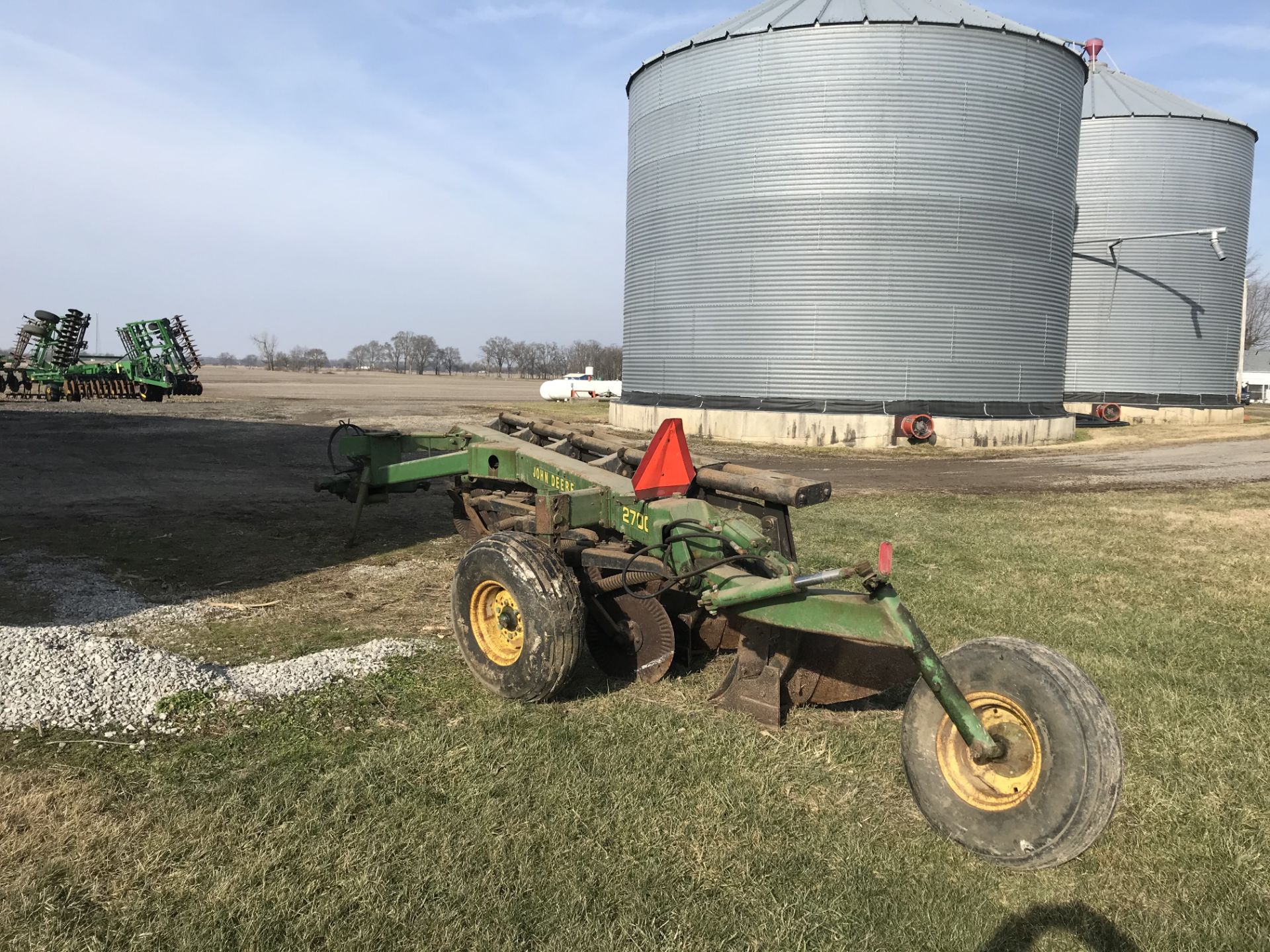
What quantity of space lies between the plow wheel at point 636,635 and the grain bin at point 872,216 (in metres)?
17.7

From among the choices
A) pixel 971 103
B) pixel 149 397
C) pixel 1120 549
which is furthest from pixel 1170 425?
pixel 149 397

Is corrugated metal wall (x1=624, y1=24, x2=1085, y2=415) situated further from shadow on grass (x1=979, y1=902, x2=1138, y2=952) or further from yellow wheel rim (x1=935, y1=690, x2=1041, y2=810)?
shadow on grass (x1=979, y1=902, x2=1138, y2=952)

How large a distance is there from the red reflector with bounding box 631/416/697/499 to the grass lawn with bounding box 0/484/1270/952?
1123 millimetres

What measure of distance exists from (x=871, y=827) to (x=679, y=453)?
2.20 m

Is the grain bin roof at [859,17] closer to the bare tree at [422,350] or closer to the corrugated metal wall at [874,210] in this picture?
the corrugated metal wall at [874,210]

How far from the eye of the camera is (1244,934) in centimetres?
280

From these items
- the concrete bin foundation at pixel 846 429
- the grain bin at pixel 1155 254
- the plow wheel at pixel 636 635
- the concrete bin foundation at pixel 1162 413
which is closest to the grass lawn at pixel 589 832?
the plow wheel at pixel 636 635

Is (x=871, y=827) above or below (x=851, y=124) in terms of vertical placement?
below

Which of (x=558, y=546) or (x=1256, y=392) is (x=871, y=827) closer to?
(x=558, y=546)

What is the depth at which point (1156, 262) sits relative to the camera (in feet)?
99.1

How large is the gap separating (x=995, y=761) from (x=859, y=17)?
22.9 metres

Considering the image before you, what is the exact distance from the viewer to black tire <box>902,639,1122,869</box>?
2922 millimetres

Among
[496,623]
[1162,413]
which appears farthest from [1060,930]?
[1162,413]

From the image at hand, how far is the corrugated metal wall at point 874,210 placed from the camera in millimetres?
21391
